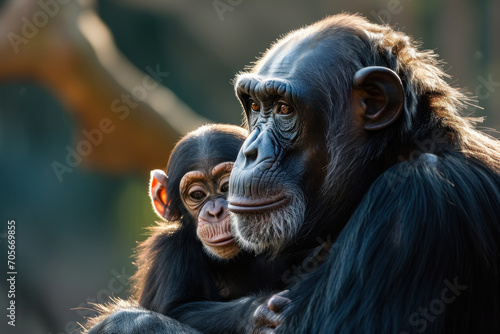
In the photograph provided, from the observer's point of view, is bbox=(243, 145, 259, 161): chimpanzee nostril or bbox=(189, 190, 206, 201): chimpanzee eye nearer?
bbox=(243, 145, 259, 161): chimpanzee nostril

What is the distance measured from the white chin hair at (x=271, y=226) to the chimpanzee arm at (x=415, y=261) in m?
0.42

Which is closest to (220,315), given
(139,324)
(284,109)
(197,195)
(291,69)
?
(139,324)

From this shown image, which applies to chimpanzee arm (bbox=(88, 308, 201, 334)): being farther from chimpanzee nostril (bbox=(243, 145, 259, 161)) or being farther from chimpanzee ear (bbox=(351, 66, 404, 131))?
chimpanzee ear (bbox=(351, 66, 404, 131))

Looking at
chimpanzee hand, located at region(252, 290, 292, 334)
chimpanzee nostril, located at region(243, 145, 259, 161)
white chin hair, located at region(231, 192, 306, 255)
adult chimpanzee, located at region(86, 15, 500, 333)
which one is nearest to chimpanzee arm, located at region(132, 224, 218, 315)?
adult chimpanzee, located at region(86, 15, 500, 333)

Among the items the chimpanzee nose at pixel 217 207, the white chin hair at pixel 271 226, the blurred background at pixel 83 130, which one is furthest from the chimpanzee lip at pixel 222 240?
the blurred background at pixel 83 130

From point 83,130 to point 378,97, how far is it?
6.20 metres

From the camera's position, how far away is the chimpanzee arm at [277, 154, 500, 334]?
9.20 ft

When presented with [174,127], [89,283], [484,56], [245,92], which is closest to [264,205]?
[245,92]

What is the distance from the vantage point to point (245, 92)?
3.74 meters

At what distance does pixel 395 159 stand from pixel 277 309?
980mm

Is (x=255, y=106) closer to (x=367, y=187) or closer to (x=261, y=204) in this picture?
(x=261, y=204)

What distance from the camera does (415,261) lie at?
2824 mm

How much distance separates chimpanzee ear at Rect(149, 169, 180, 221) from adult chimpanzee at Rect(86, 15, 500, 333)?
4.66 ft

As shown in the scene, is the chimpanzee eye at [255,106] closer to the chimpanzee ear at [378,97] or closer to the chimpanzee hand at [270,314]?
the chimpanzee ear at [378,97]
